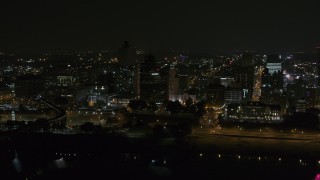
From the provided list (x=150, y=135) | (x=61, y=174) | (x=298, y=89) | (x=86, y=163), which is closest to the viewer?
(x=61, y=174)

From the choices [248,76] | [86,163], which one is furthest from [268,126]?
[248,76]

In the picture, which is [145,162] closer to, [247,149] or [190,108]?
[247,149]

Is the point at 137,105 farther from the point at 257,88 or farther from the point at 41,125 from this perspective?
the point at 257,88

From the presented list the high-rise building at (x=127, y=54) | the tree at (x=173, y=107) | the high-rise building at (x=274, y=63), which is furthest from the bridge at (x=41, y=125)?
the high-rise building at (x=274, y=63)

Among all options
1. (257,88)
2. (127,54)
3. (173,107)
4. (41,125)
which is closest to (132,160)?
(41,125)

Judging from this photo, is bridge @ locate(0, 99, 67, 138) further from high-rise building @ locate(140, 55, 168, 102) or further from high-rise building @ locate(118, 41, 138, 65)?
high-rise building @ locate(118, 41, 138, 65)

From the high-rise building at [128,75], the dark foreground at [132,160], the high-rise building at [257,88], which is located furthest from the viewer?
the high-rise building at [128,75]

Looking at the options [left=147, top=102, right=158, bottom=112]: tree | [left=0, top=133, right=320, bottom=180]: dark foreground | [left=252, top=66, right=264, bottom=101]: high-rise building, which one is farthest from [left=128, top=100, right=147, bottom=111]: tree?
[left=252, top=66, right=264, bottom=101]: high-rise building

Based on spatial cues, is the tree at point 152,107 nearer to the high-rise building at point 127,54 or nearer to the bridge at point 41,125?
the bridge at point 41,125
